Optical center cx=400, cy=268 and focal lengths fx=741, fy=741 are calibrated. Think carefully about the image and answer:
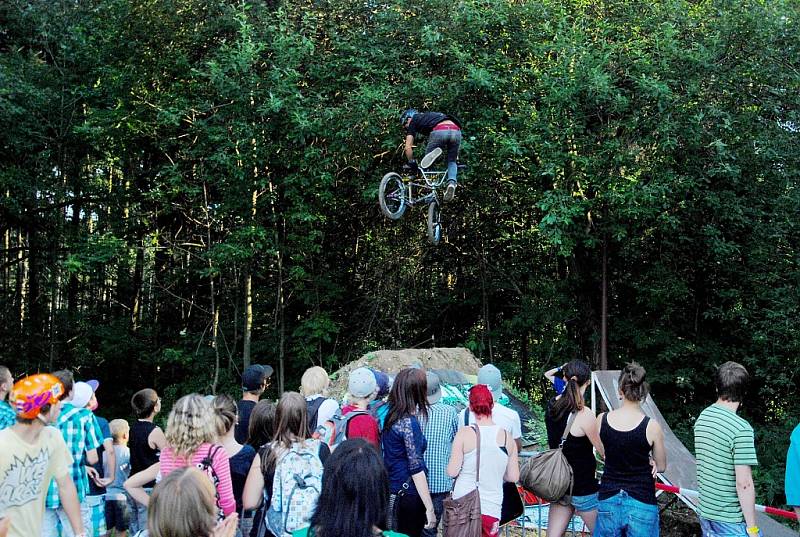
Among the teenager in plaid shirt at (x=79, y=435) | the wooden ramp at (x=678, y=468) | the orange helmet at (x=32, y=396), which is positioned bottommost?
the wooden ramp at (x=678, y=468)

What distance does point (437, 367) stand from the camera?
884 cm

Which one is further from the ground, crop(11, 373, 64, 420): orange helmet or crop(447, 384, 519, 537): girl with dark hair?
crop(11, 373, 64, 420): orange helmet

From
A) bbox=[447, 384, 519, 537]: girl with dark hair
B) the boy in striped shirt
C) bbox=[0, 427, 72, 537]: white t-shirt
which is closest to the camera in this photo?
bbox=[0, 427, 72, 537]: white t-shirt

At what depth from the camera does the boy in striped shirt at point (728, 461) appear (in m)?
3.38

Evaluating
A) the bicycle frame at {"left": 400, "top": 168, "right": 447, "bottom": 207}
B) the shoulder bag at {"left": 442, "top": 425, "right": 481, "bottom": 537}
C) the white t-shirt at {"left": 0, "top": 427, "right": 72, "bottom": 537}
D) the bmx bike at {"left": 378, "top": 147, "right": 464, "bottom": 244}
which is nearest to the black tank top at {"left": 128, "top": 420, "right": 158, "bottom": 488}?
the white t-shirt at {"left": 0, "top": 427, "right": 72, "bottom": 537}

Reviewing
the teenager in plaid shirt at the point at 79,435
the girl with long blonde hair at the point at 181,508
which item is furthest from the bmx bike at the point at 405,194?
the girl with long blonde hair at the point at 181,508

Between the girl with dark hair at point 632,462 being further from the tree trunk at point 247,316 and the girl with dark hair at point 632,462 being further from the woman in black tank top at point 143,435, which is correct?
the tree trunk at point 247,316

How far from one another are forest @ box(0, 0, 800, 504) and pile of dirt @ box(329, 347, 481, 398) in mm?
2866

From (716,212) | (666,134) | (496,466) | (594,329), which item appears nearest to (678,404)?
(594,329)

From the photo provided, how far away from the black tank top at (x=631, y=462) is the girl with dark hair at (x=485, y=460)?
1.61 feet

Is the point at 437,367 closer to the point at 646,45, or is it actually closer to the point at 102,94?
the point at 646,45

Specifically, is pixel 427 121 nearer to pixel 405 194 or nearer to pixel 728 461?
pixel 405 194

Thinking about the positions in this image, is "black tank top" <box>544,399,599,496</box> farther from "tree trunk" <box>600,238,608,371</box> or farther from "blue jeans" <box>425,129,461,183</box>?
"tree trunk" <box>600,238,608,371</box>

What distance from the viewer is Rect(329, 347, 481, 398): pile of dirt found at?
8500mm
